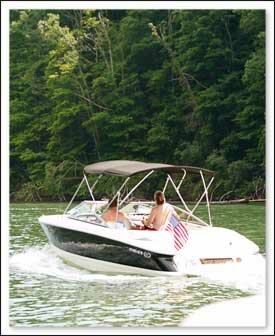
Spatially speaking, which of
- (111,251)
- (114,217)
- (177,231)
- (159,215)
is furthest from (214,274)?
(114,217)

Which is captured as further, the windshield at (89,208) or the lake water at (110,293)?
the windshield at (89,208)

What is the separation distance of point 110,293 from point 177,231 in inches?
46.1

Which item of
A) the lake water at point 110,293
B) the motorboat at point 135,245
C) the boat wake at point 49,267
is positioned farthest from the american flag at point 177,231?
the boat wake at point 49,267

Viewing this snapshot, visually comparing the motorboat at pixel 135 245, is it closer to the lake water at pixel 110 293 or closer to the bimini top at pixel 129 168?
the bimini top at pixel 129 168

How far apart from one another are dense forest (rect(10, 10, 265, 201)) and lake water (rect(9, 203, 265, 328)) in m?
18.2

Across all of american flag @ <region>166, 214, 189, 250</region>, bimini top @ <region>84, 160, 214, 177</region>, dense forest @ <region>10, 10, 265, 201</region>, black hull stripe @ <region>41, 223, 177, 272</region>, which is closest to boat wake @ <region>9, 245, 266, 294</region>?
black hull stripe @ <region>41, 223, 177, 272</region>

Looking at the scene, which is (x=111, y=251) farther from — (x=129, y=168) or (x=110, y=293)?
(x=129, y=168)

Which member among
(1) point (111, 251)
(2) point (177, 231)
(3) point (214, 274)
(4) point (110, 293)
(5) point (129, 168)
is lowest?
(4) point (110, 293)

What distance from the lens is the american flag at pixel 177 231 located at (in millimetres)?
10422

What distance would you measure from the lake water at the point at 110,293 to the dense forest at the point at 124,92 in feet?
59.7

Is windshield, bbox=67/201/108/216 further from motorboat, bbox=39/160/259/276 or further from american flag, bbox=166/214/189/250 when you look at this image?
american flag, bbox=166/214/189/250

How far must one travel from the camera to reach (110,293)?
998 centimetres

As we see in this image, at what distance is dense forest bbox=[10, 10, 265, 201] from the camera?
30656 mm

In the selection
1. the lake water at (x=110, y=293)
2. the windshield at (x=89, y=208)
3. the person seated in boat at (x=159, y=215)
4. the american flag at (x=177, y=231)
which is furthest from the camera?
the windshield at (x=89, y=208)
